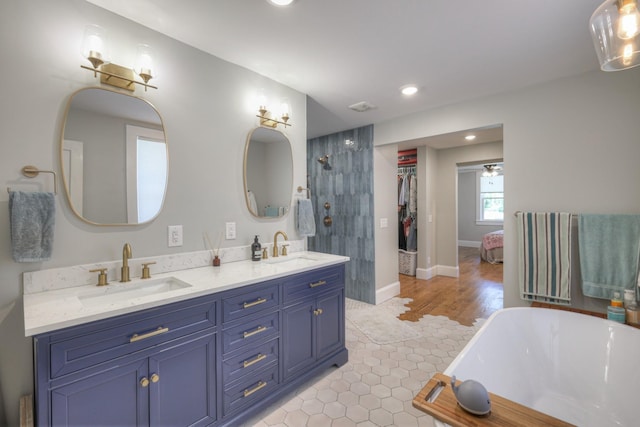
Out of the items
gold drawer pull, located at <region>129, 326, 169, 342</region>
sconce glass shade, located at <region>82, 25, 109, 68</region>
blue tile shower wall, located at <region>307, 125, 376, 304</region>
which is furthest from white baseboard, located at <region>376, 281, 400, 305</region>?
sconce glass shade, located at <region>82, 25, 109, 68</region>

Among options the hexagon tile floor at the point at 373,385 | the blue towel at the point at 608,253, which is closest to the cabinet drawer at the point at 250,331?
the hexagon tile floor at the point at 373,385

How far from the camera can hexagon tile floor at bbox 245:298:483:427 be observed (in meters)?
1.82

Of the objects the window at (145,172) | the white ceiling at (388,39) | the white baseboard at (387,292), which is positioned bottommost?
the white baseboard at (387,292)

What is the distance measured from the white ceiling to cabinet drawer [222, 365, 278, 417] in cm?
221

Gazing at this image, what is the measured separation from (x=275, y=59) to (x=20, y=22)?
1.41 m

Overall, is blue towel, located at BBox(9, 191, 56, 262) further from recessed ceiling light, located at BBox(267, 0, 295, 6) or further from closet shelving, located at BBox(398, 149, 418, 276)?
closet shelving, located at BBox(398, 149, 418, 276)

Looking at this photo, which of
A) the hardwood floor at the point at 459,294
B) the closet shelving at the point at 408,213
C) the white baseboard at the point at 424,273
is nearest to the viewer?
the hardwood floor at the point at 459,294

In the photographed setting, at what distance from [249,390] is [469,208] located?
8.87 metres

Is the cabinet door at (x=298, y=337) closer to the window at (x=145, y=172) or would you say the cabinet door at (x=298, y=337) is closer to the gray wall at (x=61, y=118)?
the gray wall at (x=61, y=118)

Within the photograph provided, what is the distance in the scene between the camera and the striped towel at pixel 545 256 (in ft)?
8.15

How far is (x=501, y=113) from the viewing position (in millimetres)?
2854

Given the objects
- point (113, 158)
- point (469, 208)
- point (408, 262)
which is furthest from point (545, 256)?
point (469, 208)

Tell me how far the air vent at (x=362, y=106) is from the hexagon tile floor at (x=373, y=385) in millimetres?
2480

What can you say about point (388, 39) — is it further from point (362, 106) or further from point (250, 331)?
point (250, 331)
